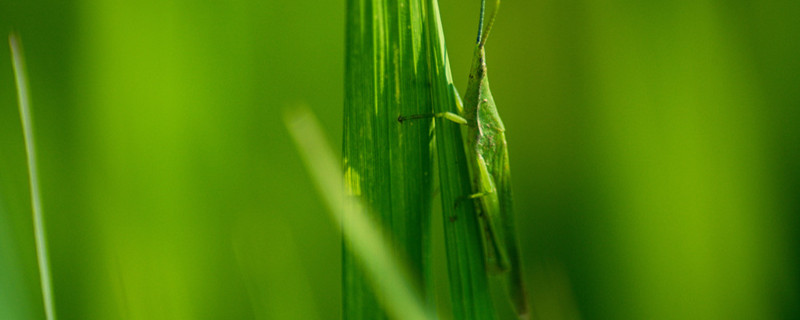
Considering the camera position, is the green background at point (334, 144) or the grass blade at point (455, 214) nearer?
the grass blade at point (455, 214)

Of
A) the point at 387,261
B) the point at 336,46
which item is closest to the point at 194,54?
the point at 336,46

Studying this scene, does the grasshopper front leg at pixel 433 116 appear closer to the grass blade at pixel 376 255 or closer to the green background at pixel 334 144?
the grass blade at pixel 376 255

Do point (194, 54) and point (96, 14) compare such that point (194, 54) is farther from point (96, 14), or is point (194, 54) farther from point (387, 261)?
point (387, 261)

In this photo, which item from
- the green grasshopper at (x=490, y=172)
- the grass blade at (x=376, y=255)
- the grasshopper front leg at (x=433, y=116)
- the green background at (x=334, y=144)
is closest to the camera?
the grass blade at (x=376, y=255)

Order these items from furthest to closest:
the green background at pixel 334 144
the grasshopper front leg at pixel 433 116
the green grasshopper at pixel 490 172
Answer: the green grasshopper at pixel 490 172 < the green background at pixel 334 144 < the grasshopper front leg at pixel 433 116

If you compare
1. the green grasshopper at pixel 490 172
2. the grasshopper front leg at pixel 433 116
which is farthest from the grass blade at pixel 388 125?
the green grasshopper at pixel 490 172

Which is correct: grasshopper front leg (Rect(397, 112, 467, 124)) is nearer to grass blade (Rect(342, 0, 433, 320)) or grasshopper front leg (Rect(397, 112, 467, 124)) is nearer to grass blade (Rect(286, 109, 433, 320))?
grass blade (Rect(342, 0, 433, 320))

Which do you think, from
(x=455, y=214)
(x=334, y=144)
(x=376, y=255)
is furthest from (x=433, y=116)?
(x=334, y=144)
